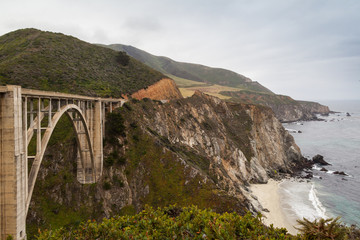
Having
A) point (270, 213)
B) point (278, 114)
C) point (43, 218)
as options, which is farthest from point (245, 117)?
point (278, 114)

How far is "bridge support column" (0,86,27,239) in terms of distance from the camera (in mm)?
12539

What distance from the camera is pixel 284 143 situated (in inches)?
2940

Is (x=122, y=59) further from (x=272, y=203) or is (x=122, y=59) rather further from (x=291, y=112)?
(x=291, y=112)

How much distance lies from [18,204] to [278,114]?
171 m

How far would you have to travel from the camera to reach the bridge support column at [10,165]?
12539 millimetres

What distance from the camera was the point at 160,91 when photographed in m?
61.8

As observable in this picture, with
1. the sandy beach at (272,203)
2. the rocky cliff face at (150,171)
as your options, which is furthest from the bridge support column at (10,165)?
the sandy beach at (272,203)

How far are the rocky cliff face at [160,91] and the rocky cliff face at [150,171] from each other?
223 inches

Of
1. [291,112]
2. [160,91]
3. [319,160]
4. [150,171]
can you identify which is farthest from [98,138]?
[291,112]

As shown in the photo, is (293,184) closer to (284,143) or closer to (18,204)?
(284,143)

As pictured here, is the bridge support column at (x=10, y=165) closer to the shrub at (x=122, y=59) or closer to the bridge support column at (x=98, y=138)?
the bridge support column at (x=98, y=138)

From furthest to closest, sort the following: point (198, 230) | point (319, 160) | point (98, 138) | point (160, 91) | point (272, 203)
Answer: point (319, 160)
point (160, 91)
point (272, 203)
point (98, 138)
point (198, 230)

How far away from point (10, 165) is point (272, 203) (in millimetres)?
42706

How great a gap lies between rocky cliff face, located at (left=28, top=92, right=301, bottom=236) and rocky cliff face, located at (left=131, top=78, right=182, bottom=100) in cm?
567
